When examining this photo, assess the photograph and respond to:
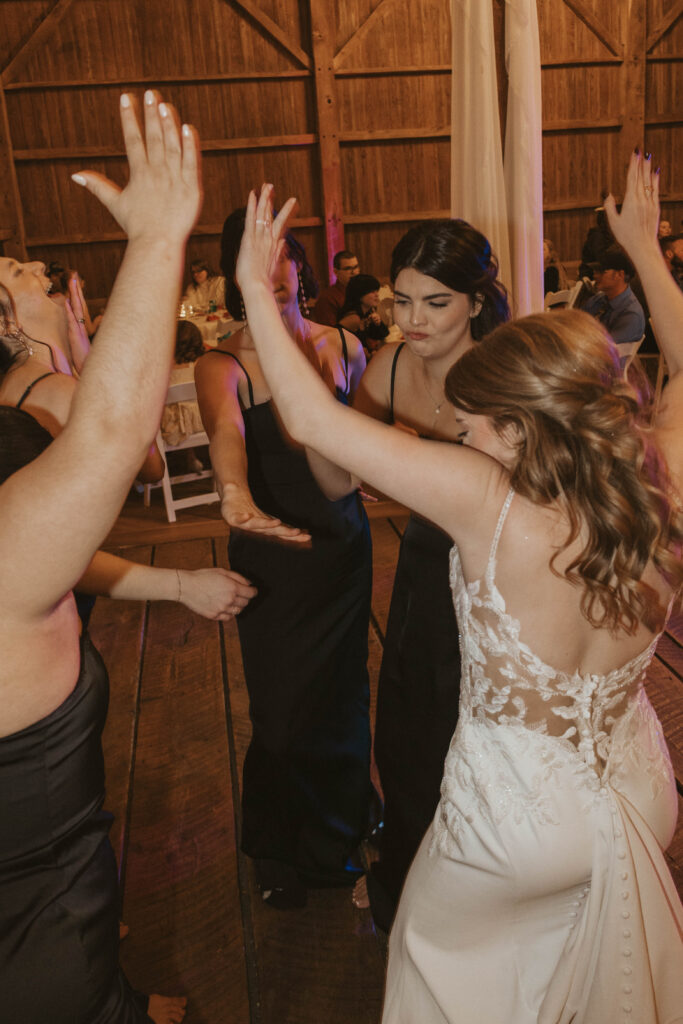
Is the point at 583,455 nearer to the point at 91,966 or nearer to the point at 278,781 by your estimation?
the point at 91,966

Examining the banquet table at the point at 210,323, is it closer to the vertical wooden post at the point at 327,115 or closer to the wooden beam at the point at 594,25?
the vertical wooden post at the point at 327,115

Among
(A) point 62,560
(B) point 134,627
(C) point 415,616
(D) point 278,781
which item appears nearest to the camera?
(A) point 62,560

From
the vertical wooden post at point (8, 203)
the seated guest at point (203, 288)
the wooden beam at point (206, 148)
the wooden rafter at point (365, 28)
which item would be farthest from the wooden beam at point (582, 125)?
the vertical wooden post at point (8, 203)

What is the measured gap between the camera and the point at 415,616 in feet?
6.11

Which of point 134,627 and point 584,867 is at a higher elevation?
point 584,867

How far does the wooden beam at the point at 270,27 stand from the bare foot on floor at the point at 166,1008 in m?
9.50

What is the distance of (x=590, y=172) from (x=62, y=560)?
10515 mm

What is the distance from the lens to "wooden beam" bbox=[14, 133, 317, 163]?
8984 millimetres

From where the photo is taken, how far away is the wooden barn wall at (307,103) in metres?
8.88

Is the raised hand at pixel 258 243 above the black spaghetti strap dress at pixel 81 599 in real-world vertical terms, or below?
above

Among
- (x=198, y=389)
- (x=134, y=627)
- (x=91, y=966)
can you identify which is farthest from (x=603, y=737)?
(x=134, y=627)

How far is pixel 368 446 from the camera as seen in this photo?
3.58ft

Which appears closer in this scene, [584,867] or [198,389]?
[584,867]

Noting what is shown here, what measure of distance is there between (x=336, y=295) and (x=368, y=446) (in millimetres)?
6553
